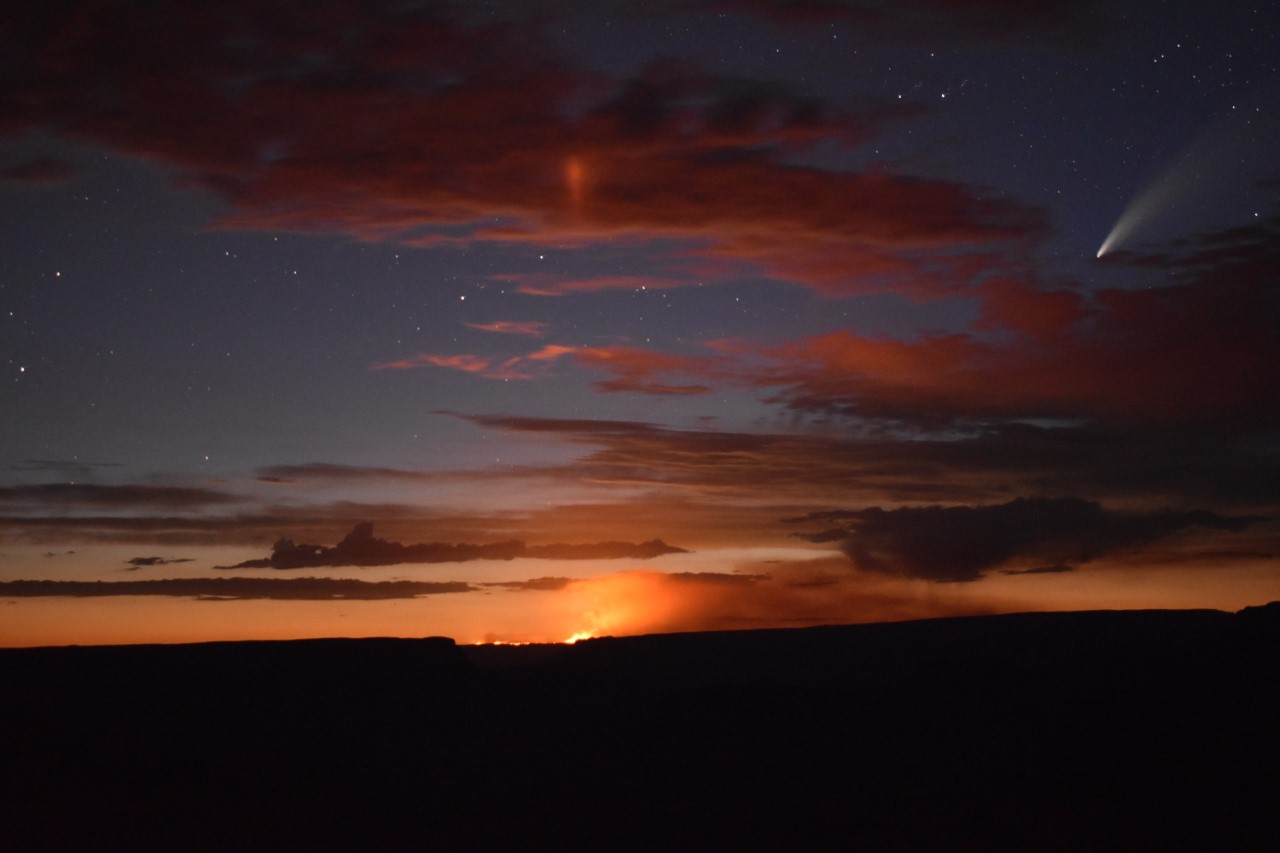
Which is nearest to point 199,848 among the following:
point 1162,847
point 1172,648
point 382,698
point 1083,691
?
point 382,698

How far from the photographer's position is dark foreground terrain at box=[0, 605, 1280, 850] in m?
35.9

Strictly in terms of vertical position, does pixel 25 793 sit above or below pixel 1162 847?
above

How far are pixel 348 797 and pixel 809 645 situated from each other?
6447 centimetres

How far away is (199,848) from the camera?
3241 centimetres

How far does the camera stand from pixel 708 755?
51.3 metres

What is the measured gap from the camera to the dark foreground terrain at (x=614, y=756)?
1412 inches

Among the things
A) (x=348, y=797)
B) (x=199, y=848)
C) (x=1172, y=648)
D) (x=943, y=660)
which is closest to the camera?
(x=199, y=848)

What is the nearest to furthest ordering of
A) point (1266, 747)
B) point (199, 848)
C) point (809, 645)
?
1. point (199, 848)
2. point (1266, 747)
3. point (809, 645)

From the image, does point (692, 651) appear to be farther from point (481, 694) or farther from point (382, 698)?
point (382, 698)

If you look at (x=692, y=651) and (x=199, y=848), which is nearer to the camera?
(x=199, y=848)

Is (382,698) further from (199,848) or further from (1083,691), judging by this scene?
(1083,691)

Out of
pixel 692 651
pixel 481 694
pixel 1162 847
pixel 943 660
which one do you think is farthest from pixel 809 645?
pixel 1162 847

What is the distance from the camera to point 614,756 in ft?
163

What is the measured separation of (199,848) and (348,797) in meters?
6.92
